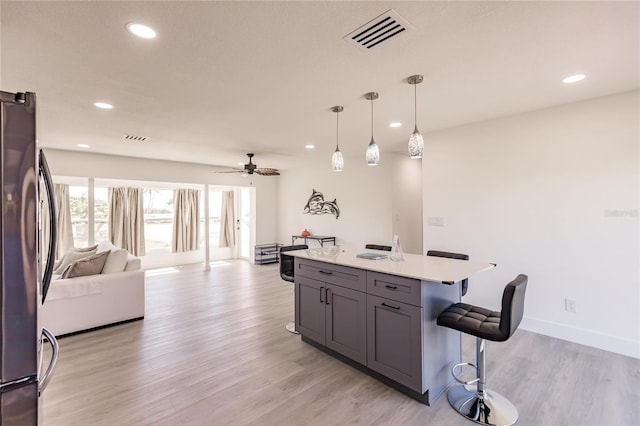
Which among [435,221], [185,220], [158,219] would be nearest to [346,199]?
[435,221]

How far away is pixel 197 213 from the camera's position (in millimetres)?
8336

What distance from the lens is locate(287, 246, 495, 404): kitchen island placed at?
87.0 inches

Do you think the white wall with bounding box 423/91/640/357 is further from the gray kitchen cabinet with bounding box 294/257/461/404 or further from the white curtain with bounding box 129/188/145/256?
the white curtain with bounding box 129/188/145/256

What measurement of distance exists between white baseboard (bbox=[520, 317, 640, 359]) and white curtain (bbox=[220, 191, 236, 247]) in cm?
721

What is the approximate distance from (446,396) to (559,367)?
120cm

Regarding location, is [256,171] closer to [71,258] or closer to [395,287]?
[71,258]

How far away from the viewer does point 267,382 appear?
2512 millimetres

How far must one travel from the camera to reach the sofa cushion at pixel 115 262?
12.6ft

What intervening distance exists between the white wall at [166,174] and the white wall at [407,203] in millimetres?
3781

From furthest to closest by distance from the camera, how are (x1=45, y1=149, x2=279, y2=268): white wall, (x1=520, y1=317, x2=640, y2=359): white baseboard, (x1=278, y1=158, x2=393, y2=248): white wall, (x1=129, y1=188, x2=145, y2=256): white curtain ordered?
(x1=129, y1=188, x2=145, y2=256): white curtain < (x1=278, y1=158, x2=393, y2=248): white wall < (x1=45, y1=149, x2=279, y2=268): white wall < (x1=520, y1=317, x2=640, y2=359): white baseboard

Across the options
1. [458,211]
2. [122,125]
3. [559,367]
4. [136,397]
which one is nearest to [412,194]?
[458,211]

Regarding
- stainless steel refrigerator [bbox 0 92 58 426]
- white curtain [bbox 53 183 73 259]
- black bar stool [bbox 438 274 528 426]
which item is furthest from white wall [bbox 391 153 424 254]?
white curtain [bbox 53 183 73 259]

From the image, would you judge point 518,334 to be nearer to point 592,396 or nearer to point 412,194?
point 592,396

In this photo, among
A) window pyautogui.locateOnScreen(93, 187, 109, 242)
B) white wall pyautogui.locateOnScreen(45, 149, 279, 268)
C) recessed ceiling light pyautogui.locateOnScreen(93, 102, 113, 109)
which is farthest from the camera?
window pyautogui.locateOnScreen(93, 187, 109, 242)
